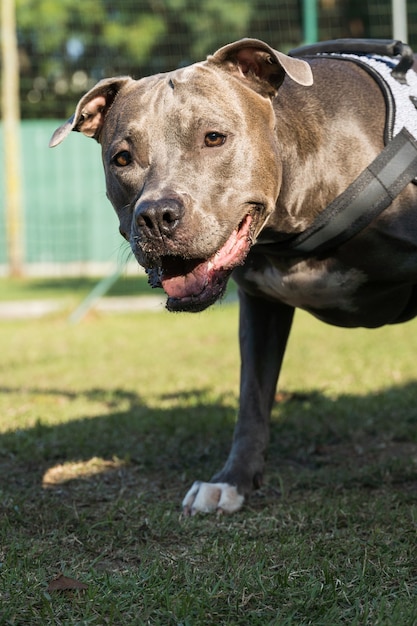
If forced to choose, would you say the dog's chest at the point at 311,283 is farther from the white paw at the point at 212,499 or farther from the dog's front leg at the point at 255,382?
the white paw at the point at 212,499

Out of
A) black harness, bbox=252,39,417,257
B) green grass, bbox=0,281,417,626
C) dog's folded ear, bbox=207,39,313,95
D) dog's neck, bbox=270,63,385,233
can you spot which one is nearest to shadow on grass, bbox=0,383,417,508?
green grass, bbox=0,281,417,626

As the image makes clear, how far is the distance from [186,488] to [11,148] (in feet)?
47.3

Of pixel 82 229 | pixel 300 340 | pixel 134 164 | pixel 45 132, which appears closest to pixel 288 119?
pixel 134 164

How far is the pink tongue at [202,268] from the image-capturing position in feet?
9.61

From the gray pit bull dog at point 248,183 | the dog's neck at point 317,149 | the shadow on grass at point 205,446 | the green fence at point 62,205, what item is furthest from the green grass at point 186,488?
the green fence at point 62,205

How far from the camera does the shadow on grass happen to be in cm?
371

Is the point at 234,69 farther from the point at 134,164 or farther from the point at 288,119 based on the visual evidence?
the point at 134,164

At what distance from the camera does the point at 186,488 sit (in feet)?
12.1

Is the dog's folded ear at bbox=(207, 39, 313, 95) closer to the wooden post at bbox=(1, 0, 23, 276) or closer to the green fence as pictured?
the green fence

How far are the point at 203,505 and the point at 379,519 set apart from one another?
2.13 feet

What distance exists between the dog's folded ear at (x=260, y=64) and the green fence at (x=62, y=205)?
1371 centimetres

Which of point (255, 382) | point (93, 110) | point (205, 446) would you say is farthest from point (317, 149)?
point (205, 446)

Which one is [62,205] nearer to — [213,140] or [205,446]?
[205,446]

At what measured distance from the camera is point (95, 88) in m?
3.22
